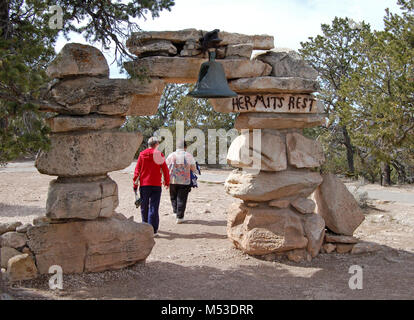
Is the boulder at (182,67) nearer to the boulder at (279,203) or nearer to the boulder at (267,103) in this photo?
the boulder at (267,103)

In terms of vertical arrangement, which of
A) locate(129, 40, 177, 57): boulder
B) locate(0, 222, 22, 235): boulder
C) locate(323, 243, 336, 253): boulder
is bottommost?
locate(323, 243, 336, 253): boulder

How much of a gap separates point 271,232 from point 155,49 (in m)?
2.77

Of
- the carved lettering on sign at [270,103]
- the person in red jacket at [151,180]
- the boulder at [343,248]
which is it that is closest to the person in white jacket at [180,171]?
the person in red jacket at [151,180]

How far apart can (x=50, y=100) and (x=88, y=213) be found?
131cm

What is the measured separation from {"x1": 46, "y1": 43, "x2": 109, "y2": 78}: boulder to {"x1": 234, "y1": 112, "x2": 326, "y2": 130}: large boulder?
1.97 meters

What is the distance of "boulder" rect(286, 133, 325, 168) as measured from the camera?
5711mm

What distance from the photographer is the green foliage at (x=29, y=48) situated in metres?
3.38

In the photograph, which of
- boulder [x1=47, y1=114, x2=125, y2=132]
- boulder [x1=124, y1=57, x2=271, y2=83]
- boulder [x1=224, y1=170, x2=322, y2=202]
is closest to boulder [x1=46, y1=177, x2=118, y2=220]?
boulder [x1=47, y1=114, x2=125, y2=132]

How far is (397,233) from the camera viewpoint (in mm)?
7172

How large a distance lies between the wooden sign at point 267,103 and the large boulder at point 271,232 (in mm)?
1355

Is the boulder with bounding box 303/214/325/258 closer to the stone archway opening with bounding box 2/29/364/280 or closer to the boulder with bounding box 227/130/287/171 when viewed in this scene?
the stone archway opening with bounding box 2/29/364/280

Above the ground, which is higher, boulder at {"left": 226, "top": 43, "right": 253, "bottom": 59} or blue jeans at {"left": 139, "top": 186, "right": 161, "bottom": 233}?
boulder at {"left": 226, "top": 43, "right": 253, "bottom": 59}

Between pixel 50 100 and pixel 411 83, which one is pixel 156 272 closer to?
pixel 50 100
